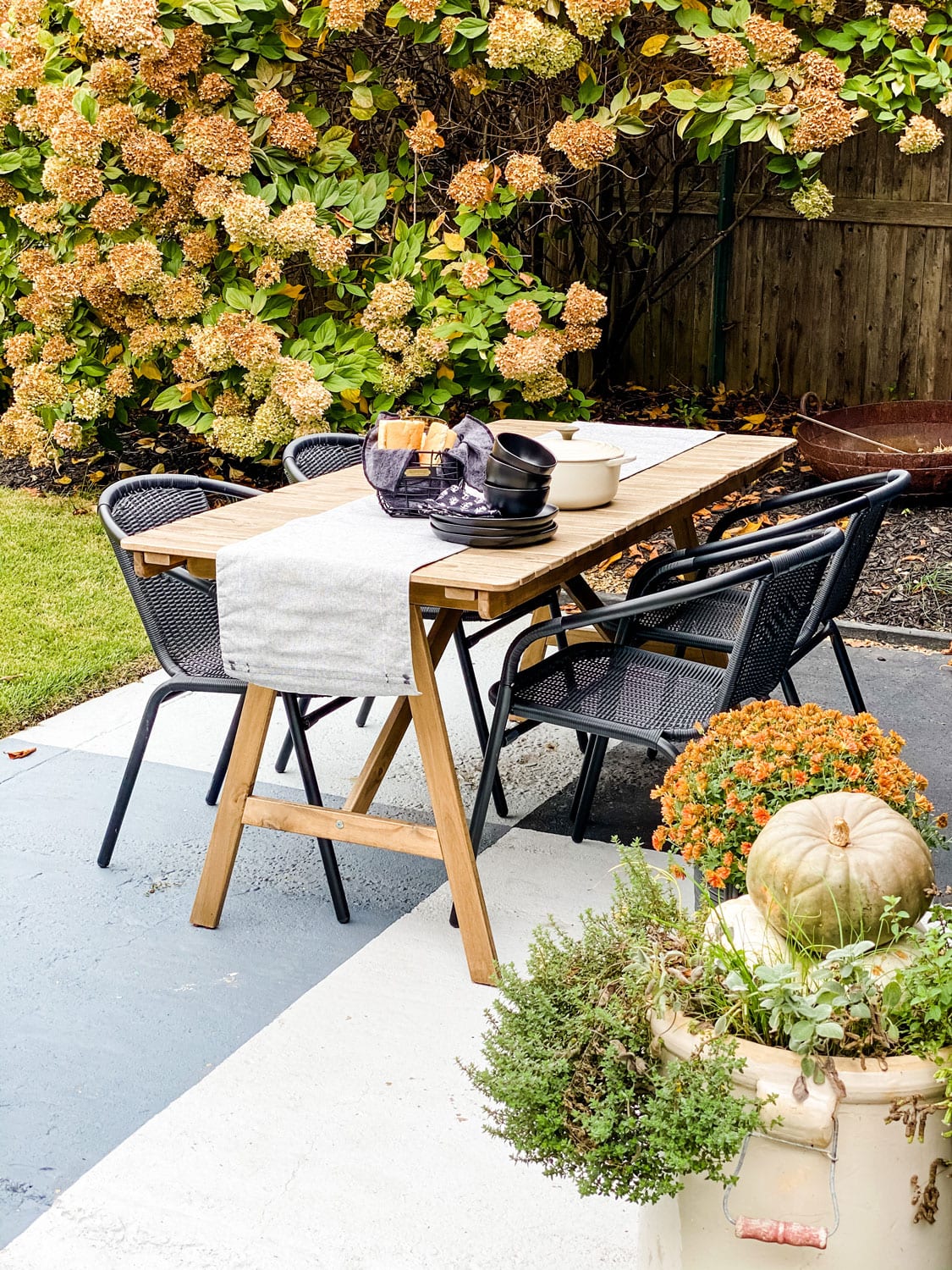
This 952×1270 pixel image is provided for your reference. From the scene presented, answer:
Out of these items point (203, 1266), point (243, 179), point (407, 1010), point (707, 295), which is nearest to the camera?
point (203, 1266)

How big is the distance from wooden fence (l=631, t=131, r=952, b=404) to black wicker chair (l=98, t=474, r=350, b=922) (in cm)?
488

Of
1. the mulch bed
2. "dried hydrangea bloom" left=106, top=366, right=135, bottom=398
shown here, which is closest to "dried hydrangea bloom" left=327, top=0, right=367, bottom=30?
"dried hydrangea bloom" left=106, top=366, right=135, bottom=398

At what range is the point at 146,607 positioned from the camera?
350 centimetres

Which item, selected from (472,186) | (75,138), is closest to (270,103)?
(75,138)

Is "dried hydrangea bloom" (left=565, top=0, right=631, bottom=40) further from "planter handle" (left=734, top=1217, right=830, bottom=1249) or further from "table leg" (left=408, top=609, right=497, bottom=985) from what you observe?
"planter handle" (left=734, top=1217, right=830, bottom=1249)

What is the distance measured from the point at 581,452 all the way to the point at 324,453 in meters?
1.33

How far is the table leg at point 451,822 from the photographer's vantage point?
291 centimetres

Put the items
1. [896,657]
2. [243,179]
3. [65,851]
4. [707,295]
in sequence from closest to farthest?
1. [65,851]
2. [896,657]
3. [243,179]
4. [707,295]

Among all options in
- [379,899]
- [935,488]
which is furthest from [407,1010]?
[935,488]

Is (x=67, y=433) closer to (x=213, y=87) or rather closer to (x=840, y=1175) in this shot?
(x=213, y=87)

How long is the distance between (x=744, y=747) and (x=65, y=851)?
2.06 m

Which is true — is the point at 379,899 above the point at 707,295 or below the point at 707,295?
below

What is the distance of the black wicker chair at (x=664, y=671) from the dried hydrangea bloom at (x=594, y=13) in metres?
2.70

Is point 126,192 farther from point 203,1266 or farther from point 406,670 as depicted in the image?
point 203,1266
